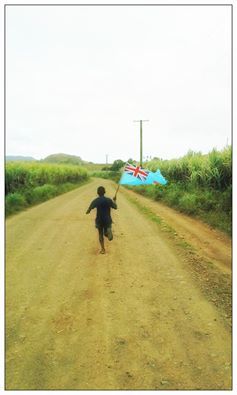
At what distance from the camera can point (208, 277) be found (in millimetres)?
8430

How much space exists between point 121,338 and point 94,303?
4.57ft

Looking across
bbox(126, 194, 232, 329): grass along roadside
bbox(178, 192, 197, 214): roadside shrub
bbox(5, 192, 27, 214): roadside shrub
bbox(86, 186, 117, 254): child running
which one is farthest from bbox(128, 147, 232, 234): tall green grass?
bbox(5, 192, 27, 214): roadside shrub

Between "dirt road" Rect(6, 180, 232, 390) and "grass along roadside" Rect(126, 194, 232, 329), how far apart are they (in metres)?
0.11

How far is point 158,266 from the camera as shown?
30.3 feet

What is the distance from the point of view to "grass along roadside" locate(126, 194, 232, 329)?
22.8 feet

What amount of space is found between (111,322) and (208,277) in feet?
9.72

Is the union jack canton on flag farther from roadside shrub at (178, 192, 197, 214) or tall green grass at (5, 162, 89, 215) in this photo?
tall green grass at (5, 162, 89, 215)

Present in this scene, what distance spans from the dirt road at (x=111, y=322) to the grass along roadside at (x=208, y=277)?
0.11 m

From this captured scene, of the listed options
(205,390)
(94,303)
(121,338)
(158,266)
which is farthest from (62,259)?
(205,390)

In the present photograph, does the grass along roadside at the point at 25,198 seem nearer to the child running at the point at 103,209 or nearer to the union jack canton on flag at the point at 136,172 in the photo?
the child running at the point at 103,209

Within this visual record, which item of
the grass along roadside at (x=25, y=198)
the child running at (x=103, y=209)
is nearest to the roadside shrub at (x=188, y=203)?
the child running at (x=103, y=209)

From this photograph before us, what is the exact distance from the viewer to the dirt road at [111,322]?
4.94 metres

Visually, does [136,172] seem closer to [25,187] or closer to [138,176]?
[138,176]

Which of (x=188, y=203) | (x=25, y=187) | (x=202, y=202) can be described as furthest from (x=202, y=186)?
(x=25, y=187)
